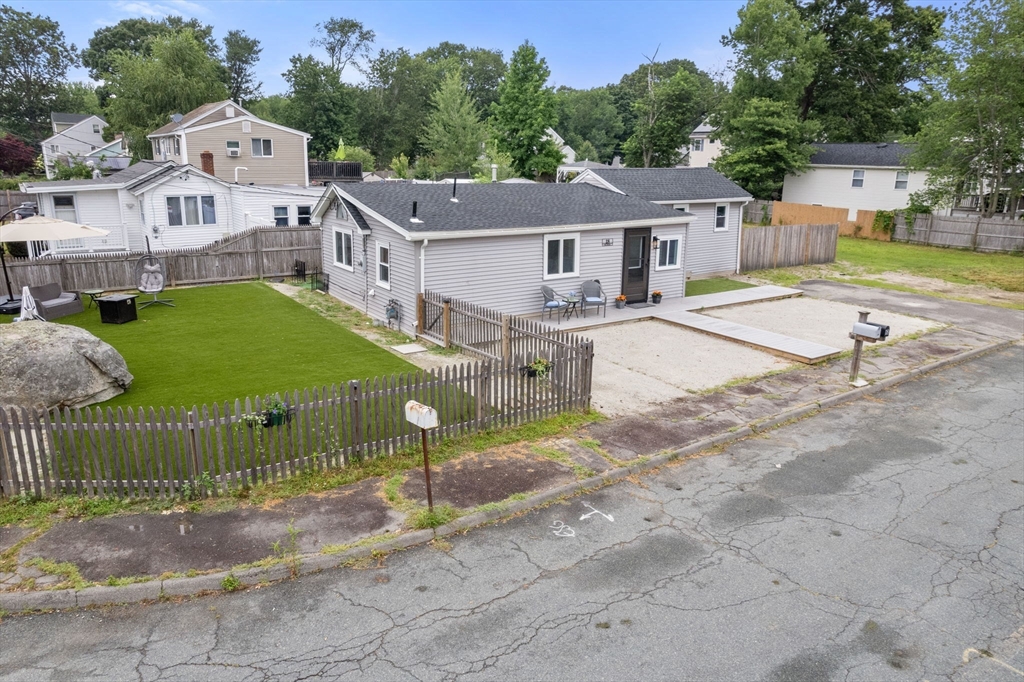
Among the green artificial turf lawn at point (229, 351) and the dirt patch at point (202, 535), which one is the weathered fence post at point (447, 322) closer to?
the green artificial turf lawn at point (229, 351)

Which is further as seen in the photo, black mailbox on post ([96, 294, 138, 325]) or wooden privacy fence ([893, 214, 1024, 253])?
wooden privacy fence ([893, 214, 1024, 253])

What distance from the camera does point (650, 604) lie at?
6.81m

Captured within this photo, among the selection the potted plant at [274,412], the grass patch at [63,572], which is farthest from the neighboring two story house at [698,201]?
the grass patch at [63,572]

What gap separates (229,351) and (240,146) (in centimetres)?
2588

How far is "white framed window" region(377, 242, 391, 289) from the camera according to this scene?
58.7 ft

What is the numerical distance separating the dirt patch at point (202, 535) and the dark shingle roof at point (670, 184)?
18.1 meters

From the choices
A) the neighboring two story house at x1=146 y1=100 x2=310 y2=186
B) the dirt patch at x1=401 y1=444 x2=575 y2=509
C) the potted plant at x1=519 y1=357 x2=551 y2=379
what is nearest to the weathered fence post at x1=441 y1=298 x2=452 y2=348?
the potted plant at x1=519 y1=357 x2=551 y2=379

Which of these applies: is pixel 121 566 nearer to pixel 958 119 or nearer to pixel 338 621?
pixel 338 621

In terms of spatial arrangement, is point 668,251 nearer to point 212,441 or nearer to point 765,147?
point 212,441

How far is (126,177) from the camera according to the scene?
3036cm

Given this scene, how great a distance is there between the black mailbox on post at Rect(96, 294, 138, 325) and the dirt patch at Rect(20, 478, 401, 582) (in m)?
11.2

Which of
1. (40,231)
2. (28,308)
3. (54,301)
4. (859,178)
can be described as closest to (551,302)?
(40,231)

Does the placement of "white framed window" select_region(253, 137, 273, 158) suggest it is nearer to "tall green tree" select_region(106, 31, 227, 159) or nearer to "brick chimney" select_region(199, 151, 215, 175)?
"brick chimney" select_region(199, 151, 215, 175)

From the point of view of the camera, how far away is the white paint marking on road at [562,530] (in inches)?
320
